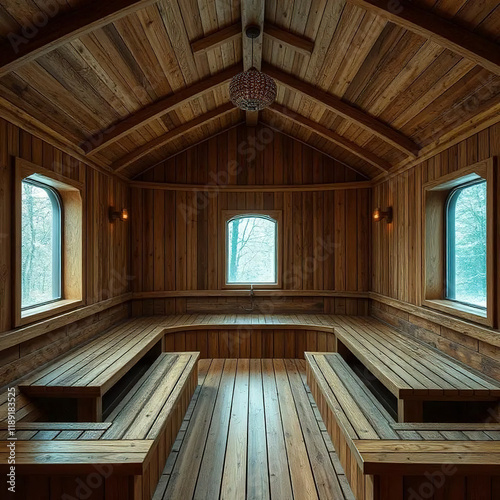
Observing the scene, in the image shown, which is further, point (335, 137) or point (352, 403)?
point (335, 137)

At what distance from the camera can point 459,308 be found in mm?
2838

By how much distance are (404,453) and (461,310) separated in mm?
1496

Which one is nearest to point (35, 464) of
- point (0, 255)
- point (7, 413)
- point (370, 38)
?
point (7, 413)

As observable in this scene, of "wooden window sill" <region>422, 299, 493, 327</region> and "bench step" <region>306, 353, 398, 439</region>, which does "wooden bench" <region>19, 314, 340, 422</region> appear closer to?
"bench step" <region>306, 353, 398, 439</region>

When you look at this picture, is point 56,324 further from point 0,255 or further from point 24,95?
point 24,95

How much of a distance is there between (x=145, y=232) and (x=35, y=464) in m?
3.48

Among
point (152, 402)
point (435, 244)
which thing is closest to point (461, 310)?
point (435, 244)

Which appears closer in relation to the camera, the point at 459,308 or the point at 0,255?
the point at 0,255

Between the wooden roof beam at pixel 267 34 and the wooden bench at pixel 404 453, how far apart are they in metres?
2.95

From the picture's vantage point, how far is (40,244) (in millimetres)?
2984

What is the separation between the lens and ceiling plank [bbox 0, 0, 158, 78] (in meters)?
1.97

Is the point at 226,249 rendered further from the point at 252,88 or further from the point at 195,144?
the point at 252,88

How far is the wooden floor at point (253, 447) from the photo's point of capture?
2.02 metres

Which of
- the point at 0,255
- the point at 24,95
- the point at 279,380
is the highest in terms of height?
the point at 24,95
